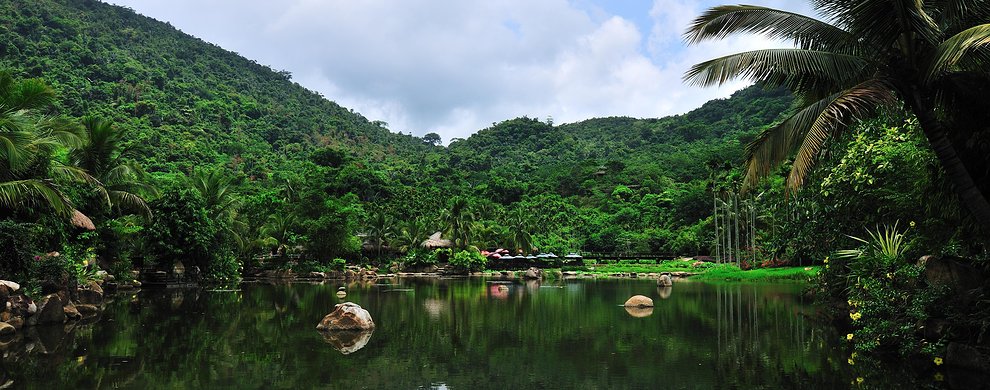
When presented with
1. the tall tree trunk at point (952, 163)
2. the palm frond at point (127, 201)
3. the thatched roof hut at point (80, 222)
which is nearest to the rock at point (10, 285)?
the thatched roof hut at point (80, 222)

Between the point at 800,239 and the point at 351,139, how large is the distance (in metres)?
92.1

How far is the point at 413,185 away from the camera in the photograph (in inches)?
3268

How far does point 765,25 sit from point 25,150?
636 inches

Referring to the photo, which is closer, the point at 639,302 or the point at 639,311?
the point at 639,311

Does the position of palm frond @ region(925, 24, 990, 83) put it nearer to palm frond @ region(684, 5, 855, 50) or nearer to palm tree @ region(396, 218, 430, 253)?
palm frond @ region(684, 5, 855, 50)

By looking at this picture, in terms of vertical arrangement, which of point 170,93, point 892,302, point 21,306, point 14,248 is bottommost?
point 21,306

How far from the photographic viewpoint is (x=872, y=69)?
8.68 m

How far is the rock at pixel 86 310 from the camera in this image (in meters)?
17.3

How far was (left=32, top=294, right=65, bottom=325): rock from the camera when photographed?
15205 millimetres

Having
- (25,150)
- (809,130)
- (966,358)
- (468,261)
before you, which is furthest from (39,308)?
(468,261)

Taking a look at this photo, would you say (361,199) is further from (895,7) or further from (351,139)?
(895,7)

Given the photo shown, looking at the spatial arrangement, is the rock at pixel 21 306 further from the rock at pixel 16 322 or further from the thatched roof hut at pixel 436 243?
the thatched roof hut at pixel 436 243

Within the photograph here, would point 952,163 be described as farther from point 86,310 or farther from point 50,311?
point 86,310

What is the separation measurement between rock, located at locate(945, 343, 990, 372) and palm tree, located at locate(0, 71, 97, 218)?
18.4 meters
